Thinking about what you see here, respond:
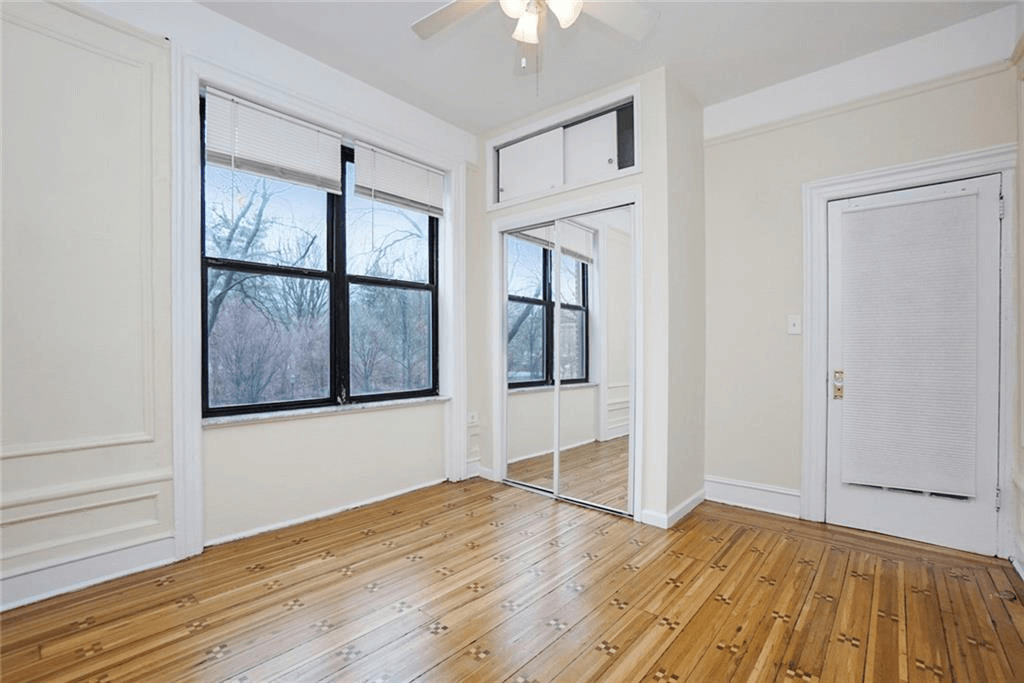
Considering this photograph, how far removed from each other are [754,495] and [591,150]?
108 inches

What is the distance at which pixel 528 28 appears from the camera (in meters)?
1.99

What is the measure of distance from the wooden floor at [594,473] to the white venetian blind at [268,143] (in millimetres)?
2587

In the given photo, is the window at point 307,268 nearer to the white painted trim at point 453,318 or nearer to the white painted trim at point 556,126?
the white painted trim at point 453,318

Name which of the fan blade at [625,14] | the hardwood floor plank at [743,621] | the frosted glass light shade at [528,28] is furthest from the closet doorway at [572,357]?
the frosted glass light shade at [528,28]

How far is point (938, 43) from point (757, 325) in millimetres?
1854

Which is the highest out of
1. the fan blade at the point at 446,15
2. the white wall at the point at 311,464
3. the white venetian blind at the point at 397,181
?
the fan blade at the point at 446,15

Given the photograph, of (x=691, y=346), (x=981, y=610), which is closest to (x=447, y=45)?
(x=691, y=346)

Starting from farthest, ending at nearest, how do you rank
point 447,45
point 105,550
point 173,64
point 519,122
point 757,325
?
point 519,122 < point 757,325 < point 447,45 < point 173,64 < point 105,550

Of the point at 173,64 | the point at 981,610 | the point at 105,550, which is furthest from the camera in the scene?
the point at 173,64

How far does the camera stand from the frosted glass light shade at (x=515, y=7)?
189 centimetres

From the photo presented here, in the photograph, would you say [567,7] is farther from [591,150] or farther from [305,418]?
[305,418]

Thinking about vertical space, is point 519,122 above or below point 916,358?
above

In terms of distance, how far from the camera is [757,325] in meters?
3.37

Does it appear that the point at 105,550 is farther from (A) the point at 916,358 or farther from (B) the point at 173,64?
(A) the point at 916,358
